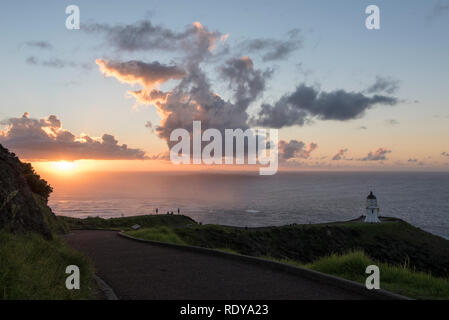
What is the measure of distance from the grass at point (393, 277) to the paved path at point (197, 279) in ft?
4.57

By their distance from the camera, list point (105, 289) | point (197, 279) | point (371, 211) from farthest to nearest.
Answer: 1. point (371, 211)
2. point (197, 279)
3. point (105, 289)

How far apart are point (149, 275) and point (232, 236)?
101 ft

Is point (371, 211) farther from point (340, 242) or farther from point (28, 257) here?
point (28, 257)

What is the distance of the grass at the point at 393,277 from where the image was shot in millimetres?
8555

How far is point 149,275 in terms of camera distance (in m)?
10.5

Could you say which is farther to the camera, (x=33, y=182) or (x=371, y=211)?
(x=371, y=211)

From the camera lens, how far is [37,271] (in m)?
7.49

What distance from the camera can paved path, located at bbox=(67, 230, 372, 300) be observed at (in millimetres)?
8336

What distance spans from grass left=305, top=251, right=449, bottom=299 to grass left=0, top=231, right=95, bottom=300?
710cm

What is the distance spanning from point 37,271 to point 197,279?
4.21m

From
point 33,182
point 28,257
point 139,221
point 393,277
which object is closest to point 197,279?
point 28,257

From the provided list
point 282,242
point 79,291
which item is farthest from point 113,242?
point 282,242
